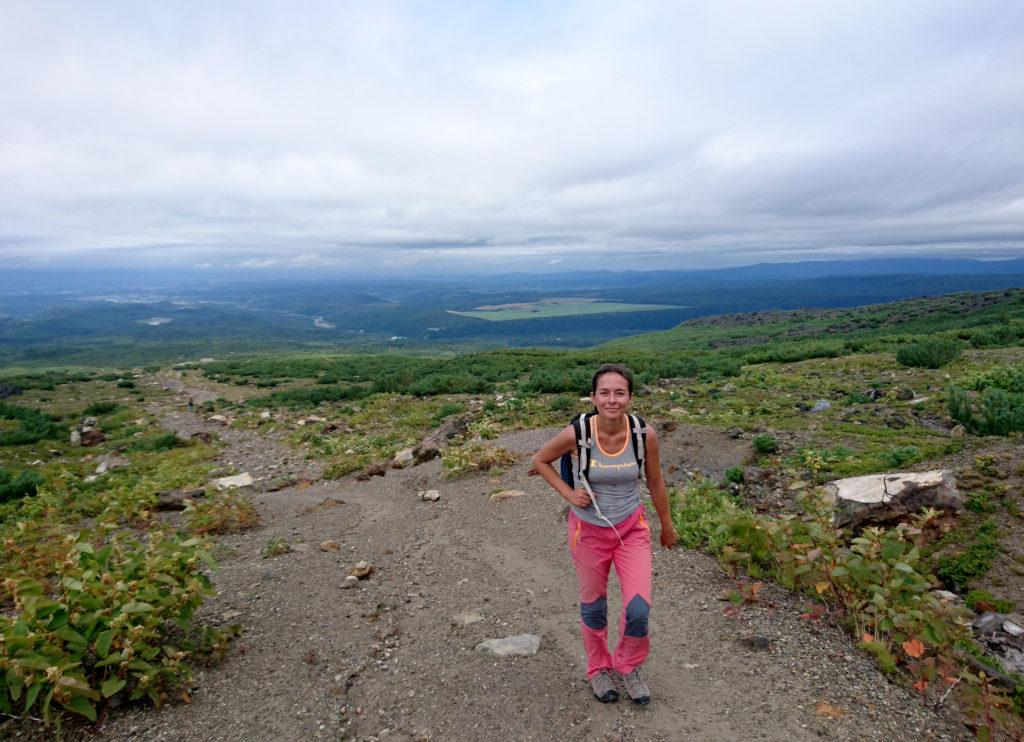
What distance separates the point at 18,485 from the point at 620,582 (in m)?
13.4

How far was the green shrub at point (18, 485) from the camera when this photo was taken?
37.0 ft

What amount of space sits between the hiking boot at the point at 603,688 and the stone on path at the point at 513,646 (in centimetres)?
81

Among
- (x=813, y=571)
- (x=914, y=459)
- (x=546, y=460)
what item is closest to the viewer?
(x=546, y=460)

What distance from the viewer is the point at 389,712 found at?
418 centimetres

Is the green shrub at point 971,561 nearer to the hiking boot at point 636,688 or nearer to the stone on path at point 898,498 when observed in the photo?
the stone on path at point 898,498

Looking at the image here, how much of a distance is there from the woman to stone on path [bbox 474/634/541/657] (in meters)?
0.75

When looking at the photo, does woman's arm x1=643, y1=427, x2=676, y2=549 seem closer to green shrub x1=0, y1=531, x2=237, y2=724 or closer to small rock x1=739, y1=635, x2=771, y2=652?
small rock x1=739, y1=635, x2=771, y2=652

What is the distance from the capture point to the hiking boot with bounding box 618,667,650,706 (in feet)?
13.3

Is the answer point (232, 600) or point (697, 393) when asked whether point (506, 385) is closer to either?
point (697, 393)

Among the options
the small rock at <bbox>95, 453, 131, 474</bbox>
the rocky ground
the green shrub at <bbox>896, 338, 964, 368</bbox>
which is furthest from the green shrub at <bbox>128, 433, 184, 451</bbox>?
the green shrub at <bbox>896, 338, 964, 368</bbox>

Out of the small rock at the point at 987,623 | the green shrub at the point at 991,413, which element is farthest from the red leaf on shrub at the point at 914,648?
the green shrub at the point at 991,413

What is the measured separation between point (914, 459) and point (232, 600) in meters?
9.23

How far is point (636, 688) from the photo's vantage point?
4098mm

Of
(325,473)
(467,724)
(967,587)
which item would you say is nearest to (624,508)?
(467,724)
